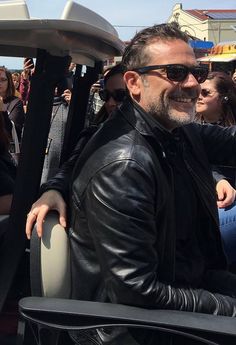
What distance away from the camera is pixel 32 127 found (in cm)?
169

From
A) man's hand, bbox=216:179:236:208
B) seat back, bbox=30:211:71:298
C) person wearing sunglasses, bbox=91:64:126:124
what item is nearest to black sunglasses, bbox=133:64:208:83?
seat back, bbox=30:211:71:298

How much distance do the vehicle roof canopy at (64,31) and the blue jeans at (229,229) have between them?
952mm

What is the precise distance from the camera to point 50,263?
1601 mm

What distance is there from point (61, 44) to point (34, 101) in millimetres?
209

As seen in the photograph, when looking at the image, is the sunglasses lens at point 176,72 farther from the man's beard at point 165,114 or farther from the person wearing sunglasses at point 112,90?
the person wearing sunglasses at point 112,90

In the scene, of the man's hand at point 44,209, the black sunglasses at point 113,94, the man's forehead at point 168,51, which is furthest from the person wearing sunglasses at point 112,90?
the man's hand at point 44,209

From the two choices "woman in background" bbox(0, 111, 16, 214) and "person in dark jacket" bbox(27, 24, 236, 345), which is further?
"woman in background" bbox(0, 111, 16, 214)

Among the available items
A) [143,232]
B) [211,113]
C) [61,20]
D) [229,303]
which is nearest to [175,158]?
[143,232]

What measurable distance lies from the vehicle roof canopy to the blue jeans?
95cm

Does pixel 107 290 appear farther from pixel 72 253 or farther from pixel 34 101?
pixel 34 101

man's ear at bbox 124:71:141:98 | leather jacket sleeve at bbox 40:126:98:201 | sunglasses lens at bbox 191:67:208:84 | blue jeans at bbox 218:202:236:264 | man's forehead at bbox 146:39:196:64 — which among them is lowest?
blue jeans at bbox 218:202:236:264

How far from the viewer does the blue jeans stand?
7.91 feet

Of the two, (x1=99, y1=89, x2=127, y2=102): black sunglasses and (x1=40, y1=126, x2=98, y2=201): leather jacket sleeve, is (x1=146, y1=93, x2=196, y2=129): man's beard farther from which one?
(x1=99, y1=89, x2=127, y2=102): black sunglasses

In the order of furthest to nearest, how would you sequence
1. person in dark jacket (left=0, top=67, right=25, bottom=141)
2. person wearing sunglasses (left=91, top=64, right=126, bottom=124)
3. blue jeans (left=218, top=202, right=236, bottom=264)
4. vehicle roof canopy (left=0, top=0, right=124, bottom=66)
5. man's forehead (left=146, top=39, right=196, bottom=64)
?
person in dark jacket (left=0, top=67, right=25, bottom=141), person wearing sunglasses (left=91, top=64, right=126, bottom=124), blue jeans (left=218, top=202, right=236, bottom=264), man's forehead (left=146, top=39, right=196, bottom=64), vehicle roof canopy (left=0, top=0, right=124, bottom=66)
